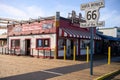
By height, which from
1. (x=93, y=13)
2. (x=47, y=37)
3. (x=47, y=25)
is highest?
(x=47, y=25)

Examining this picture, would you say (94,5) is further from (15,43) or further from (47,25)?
(15,43)

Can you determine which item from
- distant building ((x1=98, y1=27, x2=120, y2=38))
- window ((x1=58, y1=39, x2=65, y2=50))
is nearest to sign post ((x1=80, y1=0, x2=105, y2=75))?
window ((x1=58, y1=39, x2=65, y2=50))

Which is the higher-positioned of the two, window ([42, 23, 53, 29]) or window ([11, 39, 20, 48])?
window ([42, 23, 53, 29])

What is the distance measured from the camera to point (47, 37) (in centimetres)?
2025

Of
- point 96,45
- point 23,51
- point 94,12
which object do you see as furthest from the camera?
point 96,45

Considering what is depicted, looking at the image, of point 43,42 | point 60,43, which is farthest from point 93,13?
point 43,42

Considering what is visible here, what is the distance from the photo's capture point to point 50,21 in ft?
65.7

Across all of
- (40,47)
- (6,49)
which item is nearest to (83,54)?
(40,47)

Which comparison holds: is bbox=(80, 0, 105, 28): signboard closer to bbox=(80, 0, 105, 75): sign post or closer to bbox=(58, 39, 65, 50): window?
bbox=(80, 0, 105, 75): sign post

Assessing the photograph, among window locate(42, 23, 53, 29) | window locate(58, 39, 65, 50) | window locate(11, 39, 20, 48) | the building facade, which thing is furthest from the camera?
window locate(11, 39, 20, 48)

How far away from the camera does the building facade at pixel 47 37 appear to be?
19.5 meters

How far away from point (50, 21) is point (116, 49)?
44.0ft

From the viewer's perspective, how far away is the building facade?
64.0 feet

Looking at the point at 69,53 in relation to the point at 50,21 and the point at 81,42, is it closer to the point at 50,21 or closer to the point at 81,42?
the point at 81,42
